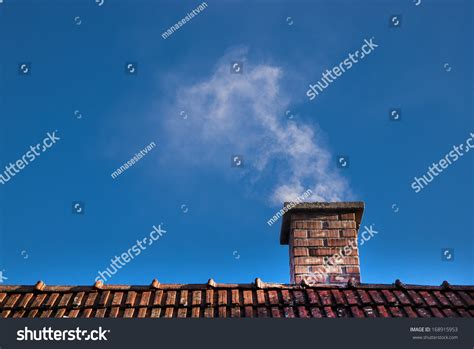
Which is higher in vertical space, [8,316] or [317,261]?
[317,261]

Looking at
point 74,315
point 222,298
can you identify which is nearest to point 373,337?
point 222,298

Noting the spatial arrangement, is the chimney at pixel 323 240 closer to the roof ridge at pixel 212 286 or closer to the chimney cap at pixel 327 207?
the chimney cap at pixel 327 207

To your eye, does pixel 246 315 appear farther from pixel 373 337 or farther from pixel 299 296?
pixel 373 337

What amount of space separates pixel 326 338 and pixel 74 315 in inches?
113

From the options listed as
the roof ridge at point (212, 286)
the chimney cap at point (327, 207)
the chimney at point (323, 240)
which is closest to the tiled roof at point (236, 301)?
the roof ridge at point (212, 286)

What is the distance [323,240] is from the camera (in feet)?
24.0

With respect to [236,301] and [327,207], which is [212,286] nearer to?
[236,301]

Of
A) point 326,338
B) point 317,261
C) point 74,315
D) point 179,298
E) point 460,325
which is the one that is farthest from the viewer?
point 317,261

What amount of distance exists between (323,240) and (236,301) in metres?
1.69

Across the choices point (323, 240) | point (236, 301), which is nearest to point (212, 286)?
point (236, 301)

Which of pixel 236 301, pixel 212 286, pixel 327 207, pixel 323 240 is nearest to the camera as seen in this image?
pixel 236 301

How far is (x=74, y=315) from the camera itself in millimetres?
6000

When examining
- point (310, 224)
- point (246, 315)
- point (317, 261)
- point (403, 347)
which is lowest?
point (403, 347)

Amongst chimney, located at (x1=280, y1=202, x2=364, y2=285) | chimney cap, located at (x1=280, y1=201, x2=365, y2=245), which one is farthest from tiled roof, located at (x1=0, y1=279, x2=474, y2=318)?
chimney cap, located at (x1=280, y1=201, x2=365, y2=245)
